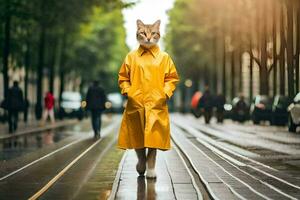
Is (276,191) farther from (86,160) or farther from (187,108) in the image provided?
(187,108)

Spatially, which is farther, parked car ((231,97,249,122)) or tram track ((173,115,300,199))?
parked car ((231,97,249,122))

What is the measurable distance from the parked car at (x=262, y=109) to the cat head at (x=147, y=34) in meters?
29.4

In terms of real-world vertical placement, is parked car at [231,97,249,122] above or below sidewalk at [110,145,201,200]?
above

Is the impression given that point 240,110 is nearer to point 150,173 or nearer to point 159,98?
point 150,173

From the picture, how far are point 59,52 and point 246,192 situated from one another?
48.0 meters

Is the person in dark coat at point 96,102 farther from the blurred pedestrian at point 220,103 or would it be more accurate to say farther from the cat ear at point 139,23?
the blurred pedestrian at point 220,103

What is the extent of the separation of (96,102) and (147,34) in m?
14.8

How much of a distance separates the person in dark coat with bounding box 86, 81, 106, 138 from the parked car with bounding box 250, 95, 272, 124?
15.7m

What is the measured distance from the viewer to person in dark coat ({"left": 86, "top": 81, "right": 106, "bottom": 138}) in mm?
26906

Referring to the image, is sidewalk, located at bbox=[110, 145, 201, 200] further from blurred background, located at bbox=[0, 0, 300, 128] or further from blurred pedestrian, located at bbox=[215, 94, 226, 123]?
blurred pedestrian, located at bbox=[215, 94, 226, 123]

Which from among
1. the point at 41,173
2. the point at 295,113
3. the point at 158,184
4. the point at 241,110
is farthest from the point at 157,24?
the point at 241,110

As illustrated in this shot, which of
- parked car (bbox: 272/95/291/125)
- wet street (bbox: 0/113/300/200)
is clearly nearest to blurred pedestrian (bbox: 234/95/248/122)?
parked car (bbox: 272/95/291/125)

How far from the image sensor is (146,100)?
473 inches

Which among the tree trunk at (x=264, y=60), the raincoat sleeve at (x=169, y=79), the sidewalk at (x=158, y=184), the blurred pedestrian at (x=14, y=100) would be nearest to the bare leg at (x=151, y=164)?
the sidewalk at (x=158, y=184)
